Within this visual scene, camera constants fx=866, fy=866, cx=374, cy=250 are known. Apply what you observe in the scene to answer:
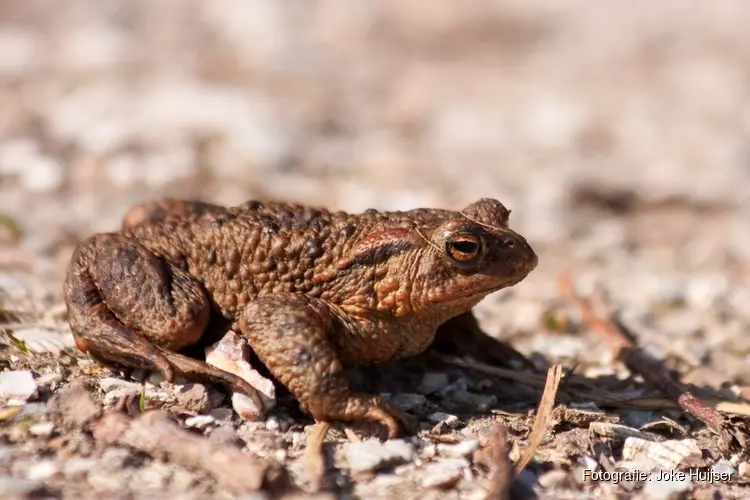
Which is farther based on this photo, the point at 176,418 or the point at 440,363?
the point at 440,363

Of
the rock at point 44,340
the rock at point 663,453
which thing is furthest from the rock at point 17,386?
the rock at point 663,453

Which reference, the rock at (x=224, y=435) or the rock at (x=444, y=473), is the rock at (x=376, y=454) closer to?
the rock at (x=444, y=473)

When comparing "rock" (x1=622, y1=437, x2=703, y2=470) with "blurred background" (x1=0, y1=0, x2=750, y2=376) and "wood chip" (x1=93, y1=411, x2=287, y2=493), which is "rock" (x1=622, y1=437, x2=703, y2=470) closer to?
"blurred background" (x1=0, y1=0, x2=750, y2=376)

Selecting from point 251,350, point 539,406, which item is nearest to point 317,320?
point 251,350

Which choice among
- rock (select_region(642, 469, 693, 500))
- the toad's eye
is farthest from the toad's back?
rock (select_region(642, 469, 693, 500))

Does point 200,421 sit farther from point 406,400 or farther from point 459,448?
point 459,448

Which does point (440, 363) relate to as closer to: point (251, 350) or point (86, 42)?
point (251, 350)

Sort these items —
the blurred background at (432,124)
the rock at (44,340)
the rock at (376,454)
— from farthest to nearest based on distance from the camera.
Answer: the blurred background at (432,124), the rock at (44,340), the rock at (376,454)
